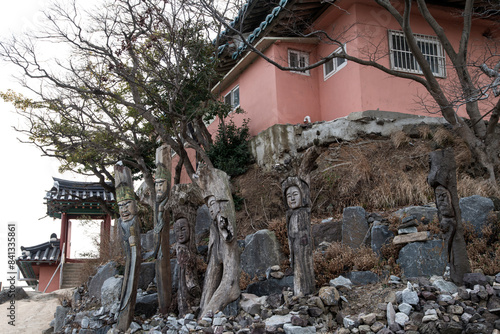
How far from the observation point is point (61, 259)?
68.0 ft

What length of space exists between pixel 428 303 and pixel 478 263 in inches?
57.1

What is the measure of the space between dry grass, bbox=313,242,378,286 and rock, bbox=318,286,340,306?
2.62 ft

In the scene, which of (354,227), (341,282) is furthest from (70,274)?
(341,282)

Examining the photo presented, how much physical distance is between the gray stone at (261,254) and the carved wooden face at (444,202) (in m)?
3.46

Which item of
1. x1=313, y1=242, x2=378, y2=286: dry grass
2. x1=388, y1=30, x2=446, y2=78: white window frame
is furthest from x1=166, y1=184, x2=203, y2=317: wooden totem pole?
x1=388, y1=30, x2=446, y2=78: white window frame

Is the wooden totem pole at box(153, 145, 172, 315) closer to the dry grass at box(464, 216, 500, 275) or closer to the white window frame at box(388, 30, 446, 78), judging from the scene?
the dry grass at box(464, 216, 500, 275)

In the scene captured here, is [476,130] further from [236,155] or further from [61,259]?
[61,259]

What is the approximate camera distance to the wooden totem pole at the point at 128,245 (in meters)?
8.76

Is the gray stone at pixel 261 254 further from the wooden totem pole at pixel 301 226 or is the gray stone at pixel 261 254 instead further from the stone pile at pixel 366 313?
the wooden totem pole at pixel 301 226

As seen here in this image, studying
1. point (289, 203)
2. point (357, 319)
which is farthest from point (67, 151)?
point (357, 319)

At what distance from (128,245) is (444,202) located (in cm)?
585

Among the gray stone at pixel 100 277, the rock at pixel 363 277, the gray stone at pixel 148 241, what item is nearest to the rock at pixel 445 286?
the rock at pixel 363 277

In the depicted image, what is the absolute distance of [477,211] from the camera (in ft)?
26.2

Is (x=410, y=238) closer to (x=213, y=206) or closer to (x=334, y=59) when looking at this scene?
(x=213, y=206)
